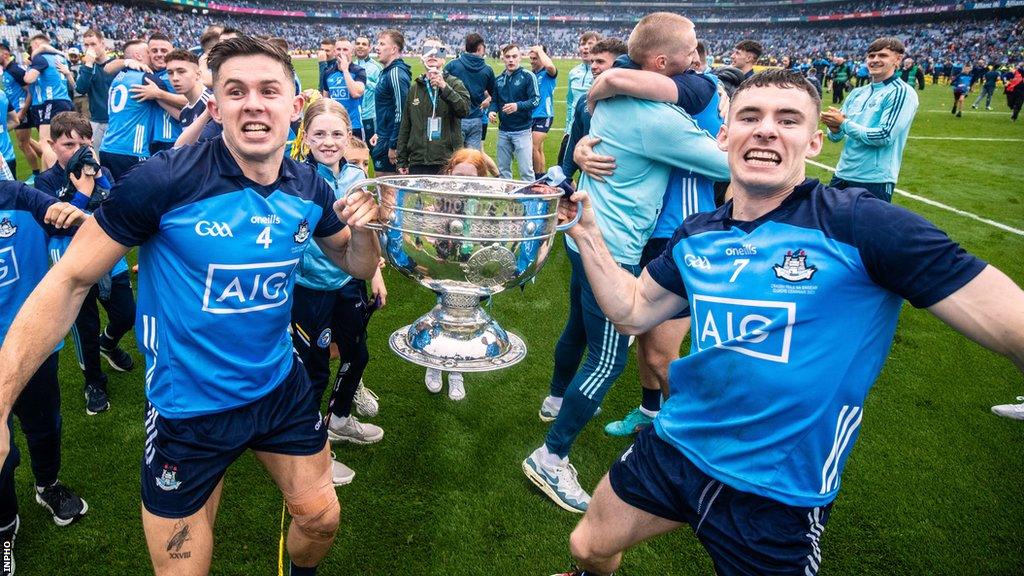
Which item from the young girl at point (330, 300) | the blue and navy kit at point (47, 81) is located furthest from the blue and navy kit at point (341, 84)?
the young girl at point (330, 300)

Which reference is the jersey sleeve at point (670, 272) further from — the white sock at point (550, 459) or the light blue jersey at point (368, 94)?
the light blue jersey at point (368, 94)

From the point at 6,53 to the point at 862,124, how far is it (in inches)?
498

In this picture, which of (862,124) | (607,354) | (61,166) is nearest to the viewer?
(607,354)

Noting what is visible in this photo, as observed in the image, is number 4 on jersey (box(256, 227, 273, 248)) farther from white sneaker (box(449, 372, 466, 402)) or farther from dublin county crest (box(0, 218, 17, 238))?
white sneaker (box(449, 372, 466, 402))

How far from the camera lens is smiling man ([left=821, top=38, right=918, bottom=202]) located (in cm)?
516

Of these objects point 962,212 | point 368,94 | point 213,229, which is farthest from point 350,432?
point 962,212

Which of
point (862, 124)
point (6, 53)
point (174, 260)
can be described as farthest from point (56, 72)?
point (862, 124)

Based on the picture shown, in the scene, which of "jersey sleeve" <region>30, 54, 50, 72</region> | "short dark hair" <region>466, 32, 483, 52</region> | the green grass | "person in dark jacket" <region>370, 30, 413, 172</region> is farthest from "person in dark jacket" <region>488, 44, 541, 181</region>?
"jersey sleeve" <region>30, 54, 50, 72</region>

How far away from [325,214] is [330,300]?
995 millimetres

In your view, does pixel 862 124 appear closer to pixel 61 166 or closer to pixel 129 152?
pixel 61 166

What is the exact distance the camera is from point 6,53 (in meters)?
9.82

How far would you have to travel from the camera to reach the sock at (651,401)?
3578 mm

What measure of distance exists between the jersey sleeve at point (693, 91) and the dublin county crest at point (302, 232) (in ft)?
5.32

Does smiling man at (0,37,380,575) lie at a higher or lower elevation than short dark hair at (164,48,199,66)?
lower
